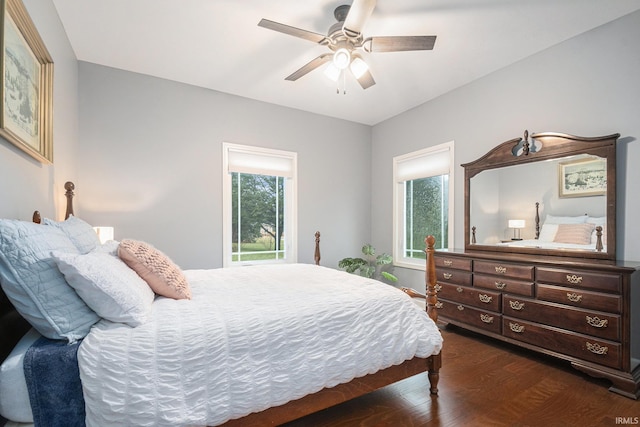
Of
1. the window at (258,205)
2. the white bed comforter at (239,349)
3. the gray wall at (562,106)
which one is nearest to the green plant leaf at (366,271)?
the gray wall at (562,106)

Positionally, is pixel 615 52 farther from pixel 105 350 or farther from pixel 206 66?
pixel 105 350

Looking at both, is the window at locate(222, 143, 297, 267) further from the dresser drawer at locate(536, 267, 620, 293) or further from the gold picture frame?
the dresser drawer at locate(536, 267, 620, 293)

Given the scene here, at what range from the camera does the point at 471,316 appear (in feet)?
9.37

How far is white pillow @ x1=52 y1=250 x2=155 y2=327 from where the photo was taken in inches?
45.5

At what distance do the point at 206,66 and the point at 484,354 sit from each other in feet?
12.4

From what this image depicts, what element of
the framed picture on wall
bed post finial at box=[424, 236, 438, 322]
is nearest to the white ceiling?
the framed picture on wall

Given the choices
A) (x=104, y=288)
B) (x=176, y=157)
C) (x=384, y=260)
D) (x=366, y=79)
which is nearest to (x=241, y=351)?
(x=104, y=288)

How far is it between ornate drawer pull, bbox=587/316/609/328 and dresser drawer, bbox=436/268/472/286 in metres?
0.91

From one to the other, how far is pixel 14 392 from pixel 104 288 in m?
0.41

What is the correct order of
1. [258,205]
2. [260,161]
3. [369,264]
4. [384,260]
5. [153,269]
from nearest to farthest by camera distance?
[153,269] < [260,161] < [258,205] < [384,260] < [369,264]

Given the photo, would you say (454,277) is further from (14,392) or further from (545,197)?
(14,392)

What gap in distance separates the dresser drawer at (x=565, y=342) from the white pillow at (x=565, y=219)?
3.02 feet

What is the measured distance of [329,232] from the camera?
4.43m

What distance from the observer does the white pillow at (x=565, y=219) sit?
2.48 metres
